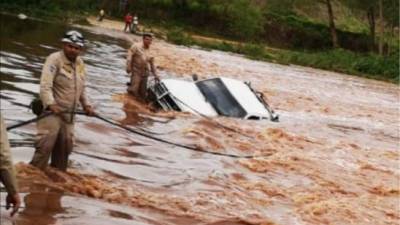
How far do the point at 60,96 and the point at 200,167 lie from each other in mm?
3746

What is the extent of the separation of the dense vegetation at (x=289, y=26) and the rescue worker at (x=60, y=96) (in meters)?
35.8

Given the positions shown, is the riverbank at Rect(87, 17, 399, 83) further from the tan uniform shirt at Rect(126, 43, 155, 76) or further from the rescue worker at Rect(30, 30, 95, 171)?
the rescue worker at Rect(30, 30, 95, 171)

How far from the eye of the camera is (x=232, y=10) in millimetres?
54844

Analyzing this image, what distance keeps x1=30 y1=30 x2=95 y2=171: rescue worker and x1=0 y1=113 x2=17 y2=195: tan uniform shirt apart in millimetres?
2894

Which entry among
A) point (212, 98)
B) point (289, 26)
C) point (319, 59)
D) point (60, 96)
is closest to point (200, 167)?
point (60, 96)

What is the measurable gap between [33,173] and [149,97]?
837cm

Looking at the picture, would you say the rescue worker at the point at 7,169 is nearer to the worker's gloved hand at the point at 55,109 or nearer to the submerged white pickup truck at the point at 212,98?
the worker's gloved hand at the point at 55,109

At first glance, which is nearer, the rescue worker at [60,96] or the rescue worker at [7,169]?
the rescue worker at [7,169]

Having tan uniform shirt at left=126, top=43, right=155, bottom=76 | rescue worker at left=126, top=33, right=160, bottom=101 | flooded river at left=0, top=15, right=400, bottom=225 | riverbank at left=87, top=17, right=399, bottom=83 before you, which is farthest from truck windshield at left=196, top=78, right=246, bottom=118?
riverbank at left=87, top=17, right=399, bottom=83

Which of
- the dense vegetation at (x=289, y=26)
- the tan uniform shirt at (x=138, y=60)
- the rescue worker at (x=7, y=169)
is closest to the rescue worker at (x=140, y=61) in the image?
the tan uniform shirt at (x=138, y=60)

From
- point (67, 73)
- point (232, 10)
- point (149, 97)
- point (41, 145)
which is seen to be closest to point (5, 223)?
point (41, 145)

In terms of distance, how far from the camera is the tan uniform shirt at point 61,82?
25.7ft

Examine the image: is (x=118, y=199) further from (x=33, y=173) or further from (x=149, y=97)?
(x=149, y=97)

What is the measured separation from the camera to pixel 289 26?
59.9 meters
